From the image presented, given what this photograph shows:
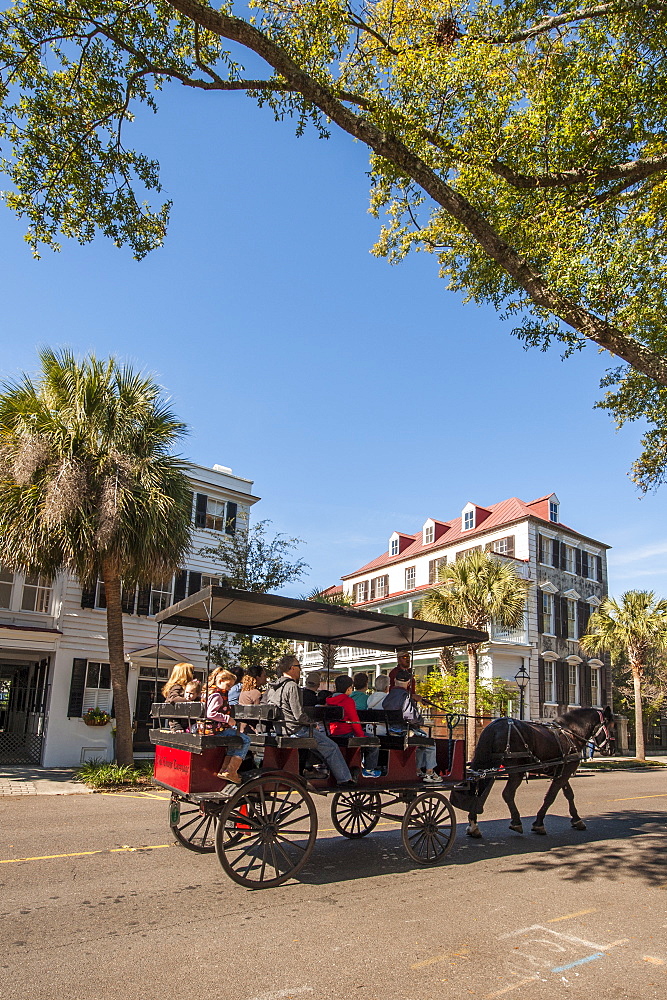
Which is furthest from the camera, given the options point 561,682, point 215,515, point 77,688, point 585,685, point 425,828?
point 585,685

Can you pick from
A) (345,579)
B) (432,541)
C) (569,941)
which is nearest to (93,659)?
(569,941)

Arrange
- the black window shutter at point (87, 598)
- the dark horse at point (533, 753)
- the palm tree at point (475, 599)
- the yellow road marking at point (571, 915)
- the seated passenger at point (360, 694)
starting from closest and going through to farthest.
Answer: the yellow road marking at point (571, 915) < the seated passenger at point (360, 694) < the dark horse at point (533, 753) < the black window shutter at point (87, 598) < the palm tree at point (475, 599)

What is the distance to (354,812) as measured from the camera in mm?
8875

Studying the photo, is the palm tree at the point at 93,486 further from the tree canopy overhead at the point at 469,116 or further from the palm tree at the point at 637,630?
the palm tree at the point at 637,630

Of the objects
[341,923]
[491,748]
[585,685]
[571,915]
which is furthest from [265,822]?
[585,685]

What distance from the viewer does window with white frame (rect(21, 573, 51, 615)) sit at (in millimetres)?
21188

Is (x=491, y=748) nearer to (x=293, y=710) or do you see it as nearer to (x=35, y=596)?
(x=293, y=710)

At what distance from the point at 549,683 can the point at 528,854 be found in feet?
93.2

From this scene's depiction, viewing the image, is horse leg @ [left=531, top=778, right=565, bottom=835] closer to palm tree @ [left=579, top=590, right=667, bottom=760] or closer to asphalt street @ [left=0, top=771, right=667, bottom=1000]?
asphalt street @ [left=0, top=771, right=667, bottom=1000]

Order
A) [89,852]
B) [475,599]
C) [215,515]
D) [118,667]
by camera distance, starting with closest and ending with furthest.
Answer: [89,852]
[118,667]
[475,599]
[215,515]

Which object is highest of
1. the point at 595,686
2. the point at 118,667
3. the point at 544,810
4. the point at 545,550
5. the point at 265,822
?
the point at 545,550

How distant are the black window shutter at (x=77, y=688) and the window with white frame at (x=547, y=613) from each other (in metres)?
23.6

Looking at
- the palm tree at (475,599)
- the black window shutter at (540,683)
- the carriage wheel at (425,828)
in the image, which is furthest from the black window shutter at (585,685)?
the carriage wheel at (425,828)

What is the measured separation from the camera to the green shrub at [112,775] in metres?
15.8
